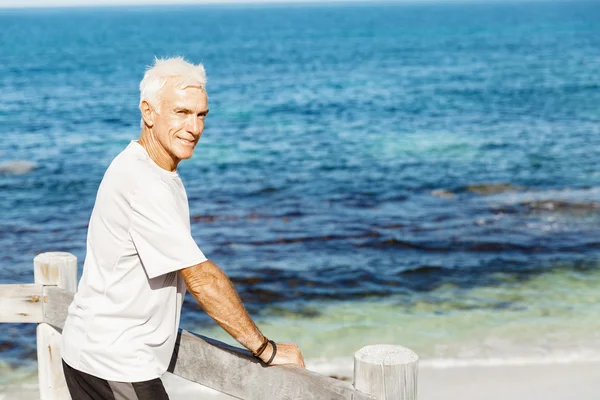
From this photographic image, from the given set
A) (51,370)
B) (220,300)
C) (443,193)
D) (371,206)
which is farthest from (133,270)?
(443,193)

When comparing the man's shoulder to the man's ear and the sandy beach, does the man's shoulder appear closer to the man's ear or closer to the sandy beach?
the man's ear

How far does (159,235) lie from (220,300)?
33cm

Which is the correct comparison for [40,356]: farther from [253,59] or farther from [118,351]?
[253,59]

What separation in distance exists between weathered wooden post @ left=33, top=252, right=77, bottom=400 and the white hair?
4.83 ft

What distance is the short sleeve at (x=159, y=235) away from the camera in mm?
2855

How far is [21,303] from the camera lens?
4.24 metres

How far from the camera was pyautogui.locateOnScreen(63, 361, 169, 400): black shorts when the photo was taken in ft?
9.84

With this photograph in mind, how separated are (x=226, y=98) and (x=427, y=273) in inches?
1196

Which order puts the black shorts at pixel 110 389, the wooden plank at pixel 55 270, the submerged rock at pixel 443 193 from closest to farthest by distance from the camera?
the black shorts at pixel 110 389 < the wooden plank at pixel 55 270 < the submerged rock at pixel 443 193

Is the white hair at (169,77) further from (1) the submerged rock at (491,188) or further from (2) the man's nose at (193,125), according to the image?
(1) the submerged rock at (491,188)

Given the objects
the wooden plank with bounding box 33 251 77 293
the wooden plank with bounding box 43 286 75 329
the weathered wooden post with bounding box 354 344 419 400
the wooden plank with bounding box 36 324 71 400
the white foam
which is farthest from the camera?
the white foam

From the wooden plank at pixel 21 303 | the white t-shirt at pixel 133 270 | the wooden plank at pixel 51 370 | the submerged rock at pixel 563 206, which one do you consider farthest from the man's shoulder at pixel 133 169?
the submerged rock at pixel 563 206

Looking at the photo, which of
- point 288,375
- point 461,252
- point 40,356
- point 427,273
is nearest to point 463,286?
point 427,273

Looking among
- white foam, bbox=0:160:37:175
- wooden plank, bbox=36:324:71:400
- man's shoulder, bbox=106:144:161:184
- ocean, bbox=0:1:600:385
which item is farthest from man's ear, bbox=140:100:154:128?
white foam, bbox=0:160:37:175
